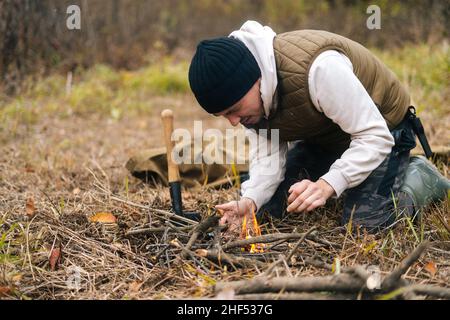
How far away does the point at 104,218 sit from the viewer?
234cm

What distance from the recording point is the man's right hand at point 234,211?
224 centimetres

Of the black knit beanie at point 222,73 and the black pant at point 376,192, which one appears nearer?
the black knit beanie at point 222,73

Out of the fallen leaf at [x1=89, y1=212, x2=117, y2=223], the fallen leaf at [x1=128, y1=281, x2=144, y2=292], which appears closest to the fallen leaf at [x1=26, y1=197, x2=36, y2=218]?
the fallen leaf at [x1=89, y1=212, x2=117, y2=223]

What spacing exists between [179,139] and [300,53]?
1475mm

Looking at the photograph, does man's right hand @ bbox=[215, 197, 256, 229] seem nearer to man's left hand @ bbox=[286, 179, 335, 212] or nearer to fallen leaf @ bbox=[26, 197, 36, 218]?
man's left hand @ bbox=[286, 179, 335, 212]

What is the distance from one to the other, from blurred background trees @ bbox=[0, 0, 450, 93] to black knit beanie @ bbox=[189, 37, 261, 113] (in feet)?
11.7

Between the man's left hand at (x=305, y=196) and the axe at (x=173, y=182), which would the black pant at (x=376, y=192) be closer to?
the man's left hand at (x=305, y=196)

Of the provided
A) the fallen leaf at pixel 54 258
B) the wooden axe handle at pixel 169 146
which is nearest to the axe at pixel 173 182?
the wooden axe handle at pixel 169 146

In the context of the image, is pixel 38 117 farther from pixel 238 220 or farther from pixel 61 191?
pixel 238 220

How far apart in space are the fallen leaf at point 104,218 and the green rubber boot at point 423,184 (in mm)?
1258

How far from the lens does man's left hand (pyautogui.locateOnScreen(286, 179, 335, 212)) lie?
6.77ft
